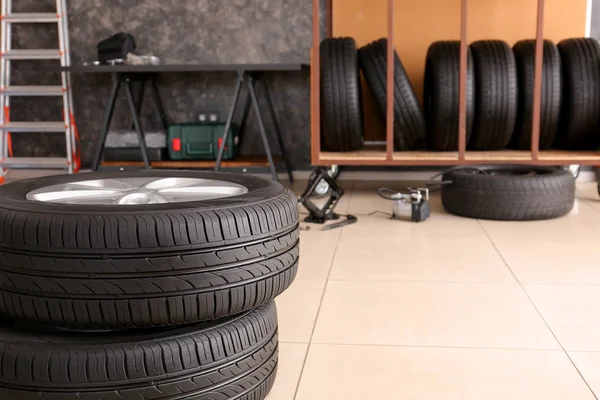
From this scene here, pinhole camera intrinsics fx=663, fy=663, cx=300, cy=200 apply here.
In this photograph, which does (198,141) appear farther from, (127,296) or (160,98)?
(127,296)

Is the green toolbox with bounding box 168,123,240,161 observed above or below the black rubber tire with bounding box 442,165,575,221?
above

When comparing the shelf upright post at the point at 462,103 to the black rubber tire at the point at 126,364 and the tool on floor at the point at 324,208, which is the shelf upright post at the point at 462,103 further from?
the black rubber tire at the point at 126,364

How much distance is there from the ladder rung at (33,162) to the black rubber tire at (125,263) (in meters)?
4.24

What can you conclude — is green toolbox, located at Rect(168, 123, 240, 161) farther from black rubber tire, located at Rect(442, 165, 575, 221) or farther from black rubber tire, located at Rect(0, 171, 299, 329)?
black rubber tire, located at Rect(0, 171, 299, 329)

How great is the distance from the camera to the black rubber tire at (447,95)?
4.37 m

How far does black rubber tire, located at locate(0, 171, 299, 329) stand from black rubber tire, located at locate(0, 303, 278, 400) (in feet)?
0.14

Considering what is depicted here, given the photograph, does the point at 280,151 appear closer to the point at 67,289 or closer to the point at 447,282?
the point at 447,282

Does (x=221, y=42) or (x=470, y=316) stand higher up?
(x=221, y=42)

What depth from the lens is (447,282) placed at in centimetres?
268

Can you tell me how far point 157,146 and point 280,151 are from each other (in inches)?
40.4

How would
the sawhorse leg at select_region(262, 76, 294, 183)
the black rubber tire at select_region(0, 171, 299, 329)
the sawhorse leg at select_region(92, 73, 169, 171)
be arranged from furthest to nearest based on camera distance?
the sawhorse leg at select_region(262, 76, 294, 183), the sawhorse leg at select_region(92, 73, 169, 171), the black rubber tire at select_region(0, 171, 299, 329)

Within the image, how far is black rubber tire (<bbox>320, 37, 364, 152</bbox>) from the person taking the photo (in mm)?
4355

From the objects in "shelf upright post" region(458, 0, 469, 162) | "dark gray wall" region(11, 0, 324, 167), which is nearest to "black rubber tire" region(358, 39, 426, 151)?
"shelf upright post" region(458, 0, 469, 162)

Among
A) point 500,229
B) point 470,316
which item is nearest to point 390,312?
point 470,316
